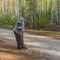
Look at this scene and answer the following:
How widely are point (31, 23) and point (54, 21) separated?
5.46 m

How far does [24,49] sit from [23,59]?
3.39 metres

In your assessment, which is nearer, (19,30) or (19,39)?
(19,30)

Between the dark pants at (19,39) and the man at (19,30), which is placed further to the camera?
the dark pants at (19,39)

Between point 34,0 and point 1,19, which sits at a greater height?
point 34,0

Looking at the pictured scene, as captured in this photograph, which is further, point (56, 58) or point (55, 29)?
point (55, 29)

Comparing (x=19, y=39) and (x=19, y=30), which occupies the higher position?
(x=19, y=30)

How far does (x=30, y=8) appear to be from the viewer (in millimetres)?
48156

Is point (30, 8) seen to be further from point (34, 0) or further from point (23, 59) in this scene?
point (23, 59)

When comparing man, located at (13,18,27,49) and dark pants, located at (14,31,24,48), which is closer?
man, located at (13,18,27,49)

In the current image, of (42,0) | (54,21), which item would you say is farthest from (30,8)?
(42,0)

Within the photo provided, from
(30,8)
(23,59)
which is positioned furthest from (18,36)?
(30,8)

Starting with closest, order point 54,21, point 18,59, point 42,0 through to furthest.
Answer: point 18,59 → point 54,21 → point 42,0

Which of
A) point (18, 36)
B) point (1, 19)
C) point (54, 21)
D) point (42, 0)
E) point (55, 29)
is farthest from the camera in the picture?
point (42, 0)

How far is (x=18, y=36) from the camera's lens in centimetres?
1490
